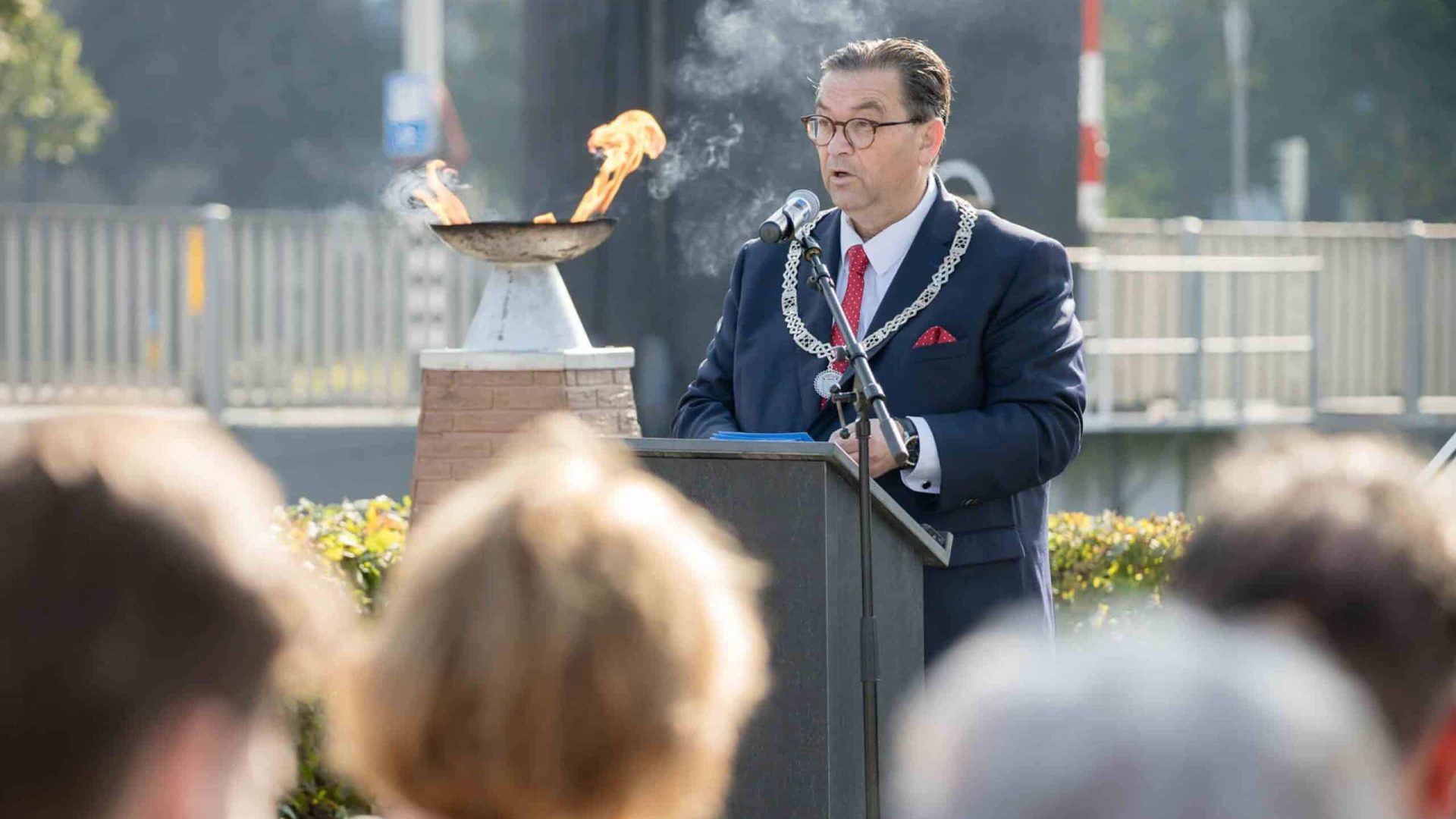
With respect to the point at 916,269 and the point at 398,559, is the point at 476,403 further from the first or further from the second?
the point at 916,269

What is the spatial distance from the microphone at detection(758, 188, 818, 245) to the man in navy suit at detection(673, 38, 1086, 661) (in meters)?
0.19

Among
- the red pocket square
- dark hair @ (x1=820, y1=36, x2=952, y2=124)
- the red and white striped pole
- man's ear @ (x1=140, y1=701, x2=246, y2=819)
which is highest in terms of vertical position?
the red and white striped pole

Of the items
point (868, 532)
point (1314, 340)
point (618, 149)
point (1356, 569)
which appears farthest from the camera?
point (1314, 340)

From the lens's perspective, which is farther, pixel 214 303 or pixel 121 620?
pixel 214 303

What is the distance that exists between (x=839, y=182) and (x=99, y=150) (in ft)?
106

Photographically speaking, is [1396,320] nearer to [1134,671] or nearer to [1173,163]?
[1134,671]

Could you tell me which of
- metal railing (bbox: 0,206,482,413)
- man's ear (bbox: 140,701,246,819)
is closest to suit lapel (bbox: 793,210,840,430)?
man's ear (bbox: 140,701,246,819)

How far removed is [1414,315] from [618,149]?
28.0 ft

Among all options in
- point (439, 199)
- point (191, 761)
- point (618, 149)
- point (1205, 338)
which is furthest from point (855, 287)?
point (1205, 338)

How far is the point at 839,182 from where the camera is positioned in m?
4.43

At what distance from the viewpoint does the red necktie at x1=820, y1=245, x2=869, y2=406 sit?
440 centimetres

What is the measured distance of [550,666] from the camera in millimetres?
1533

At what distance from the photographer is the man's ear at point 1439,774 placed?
5.28 ft

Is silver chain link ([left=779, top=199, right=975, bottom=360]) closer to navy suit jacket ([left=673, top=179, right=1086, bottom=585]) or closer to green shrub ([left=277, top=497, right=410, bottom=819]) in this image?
navy suit jacket ([left=673, top=179, right=1086, bottom=585])
